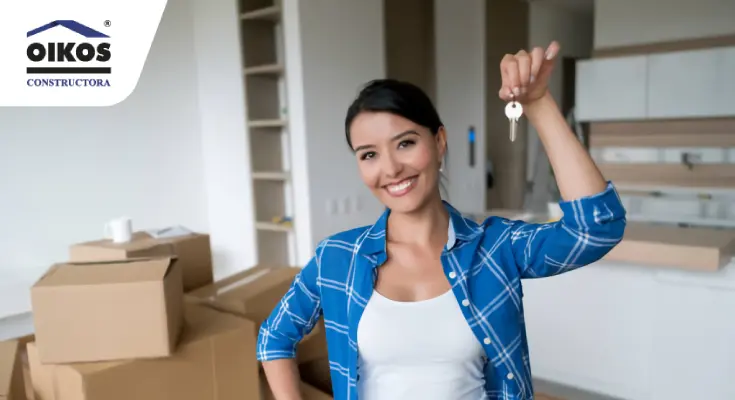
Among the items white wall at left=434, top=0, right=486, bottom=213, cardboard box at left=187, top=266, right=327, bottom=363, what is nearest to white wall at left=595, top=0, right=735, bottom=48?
white wall at left=434, top=0, right=486, bottom=213

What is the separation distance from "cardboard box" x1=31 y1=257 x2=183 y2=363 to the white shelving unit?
1977 millimetres

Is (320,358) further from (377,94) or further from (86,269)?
(377,94)

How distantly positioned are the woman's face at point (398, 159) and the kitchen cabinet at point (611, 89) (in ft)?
10.7

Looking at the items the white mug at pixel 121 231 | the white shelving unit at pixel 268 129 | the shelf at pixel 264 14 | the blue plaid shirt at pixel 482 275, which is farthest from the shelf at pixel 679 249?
the shelf at pixel 264 14

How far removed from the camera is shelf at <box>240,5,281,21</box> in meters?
3.10

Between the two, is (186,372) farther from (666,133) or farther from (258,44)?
(666,133)

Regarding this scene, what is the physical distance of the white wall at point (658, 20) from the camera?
339 centimetres

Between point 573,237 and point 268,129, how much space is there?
9.33 ft

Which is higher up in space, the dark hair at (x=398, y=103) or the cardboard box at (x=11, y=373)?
the dark hair at (x=398, y=103)

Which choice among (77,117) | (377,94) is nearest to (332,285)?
(377,94)

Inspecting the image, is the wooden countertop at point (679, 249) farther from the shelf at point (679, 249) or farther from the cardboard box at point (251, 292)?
the cardboard box at point (251, 292)

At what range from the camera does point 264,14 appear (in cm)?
316

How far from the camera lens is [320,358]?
174 centimetres

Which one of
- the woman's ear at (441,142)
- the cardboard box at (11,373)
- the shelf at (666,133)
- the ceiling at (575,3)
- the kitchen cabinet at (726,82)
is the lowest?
the cardboard box at (11,373)
